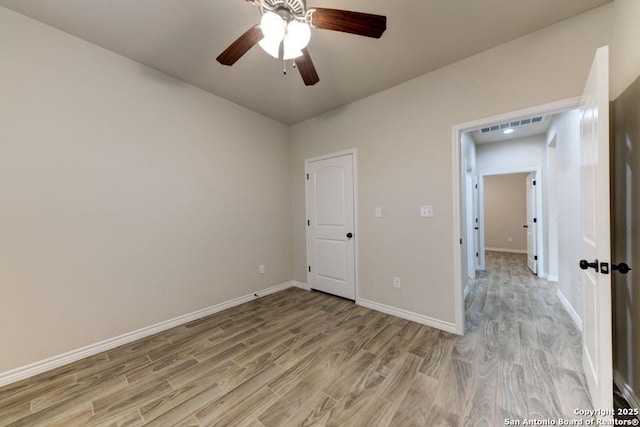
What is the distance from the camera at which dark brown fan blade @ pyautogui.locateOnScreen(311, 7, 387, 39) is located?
4.32 feet

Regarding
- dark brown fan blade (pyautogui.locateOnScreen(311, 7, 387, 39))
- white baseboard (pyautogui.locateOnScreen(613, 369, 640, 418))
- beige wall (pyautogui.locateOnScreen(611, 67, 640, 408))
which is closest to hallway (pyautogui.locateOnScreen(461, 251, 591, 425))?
white baseboard (pyautogui.locateOnScreen(613, 369, 640, 418))

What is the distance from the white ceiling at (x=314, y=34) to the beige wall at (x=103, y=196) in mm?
248

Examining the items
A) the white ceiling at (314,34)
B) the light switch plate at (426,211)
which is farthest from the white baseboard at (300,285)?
the white ceiling at (314,34)

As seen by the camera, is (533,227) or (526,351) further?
(533,227)

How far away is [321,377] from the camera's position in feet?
5.80

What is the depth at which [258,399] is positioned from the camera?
1.57 m

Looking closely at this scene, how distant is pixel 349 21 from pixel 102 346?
321 centimetres

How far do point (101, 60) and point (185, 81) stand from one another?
2.35 ft

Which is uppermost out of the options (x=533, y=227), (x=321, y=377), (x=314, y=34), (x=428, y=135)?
(x=314, y=34)

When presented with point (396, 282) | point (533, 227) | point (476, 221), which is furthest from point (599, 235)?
point (533, 227)

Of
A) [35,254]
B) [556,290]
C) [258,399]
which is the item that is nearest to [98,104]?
[35,254]

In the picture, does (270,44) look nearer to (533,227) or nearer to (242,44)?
(242,44)

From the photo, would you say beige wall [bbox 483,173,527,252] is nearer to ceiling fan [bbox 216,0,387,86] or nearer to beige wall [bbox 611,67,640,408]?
beige wall [bbox 611,67,640,408]

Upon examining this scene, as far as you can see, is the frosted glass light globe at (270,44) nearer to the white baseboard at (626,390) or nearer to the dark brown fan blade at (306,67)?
the dark brown fan blade at (306,67)
